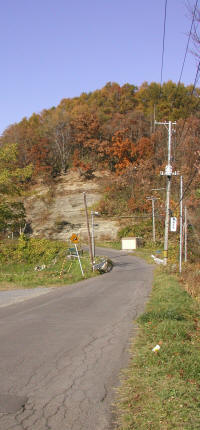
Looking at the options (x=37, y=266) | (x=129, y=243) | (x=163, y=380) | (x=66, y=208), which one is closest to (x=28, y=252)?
(x=37, y=266)

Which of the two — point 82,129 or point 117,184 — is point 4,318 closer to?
point 117,184

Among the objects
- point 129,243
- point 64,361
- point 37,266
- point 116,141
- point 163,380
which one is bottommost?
point 37,266

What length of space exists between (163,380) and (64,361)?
200 centimetres

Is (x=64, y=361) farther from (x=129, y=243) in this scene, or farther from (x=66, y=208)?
(x=66, y=208)

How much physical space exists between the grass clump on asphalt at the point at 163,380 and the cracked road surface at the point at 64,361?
25 centimetres

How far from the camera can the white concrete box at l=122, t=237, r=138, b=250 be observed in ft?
165

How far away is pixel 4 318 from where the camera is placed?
11602 millimetres

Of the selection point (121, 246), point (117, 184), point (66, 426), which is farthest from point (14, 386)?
point (117, 184)

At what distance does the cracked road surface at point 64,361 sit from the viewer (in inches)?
185

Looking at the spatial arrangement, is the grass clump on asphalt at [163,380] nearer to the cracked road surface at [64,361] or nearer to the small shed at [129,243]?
the cracked road surface at [64,361]

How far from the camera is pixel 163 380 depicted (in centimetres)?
551

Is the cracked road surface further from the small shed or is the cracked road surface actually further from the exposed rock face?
the exposed rock face

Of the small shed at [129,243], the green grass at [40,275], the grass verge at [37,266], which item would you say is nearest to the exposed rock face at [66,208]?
the small shed at [129,243]

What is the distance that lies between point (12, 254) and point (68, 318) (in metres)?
21.3
